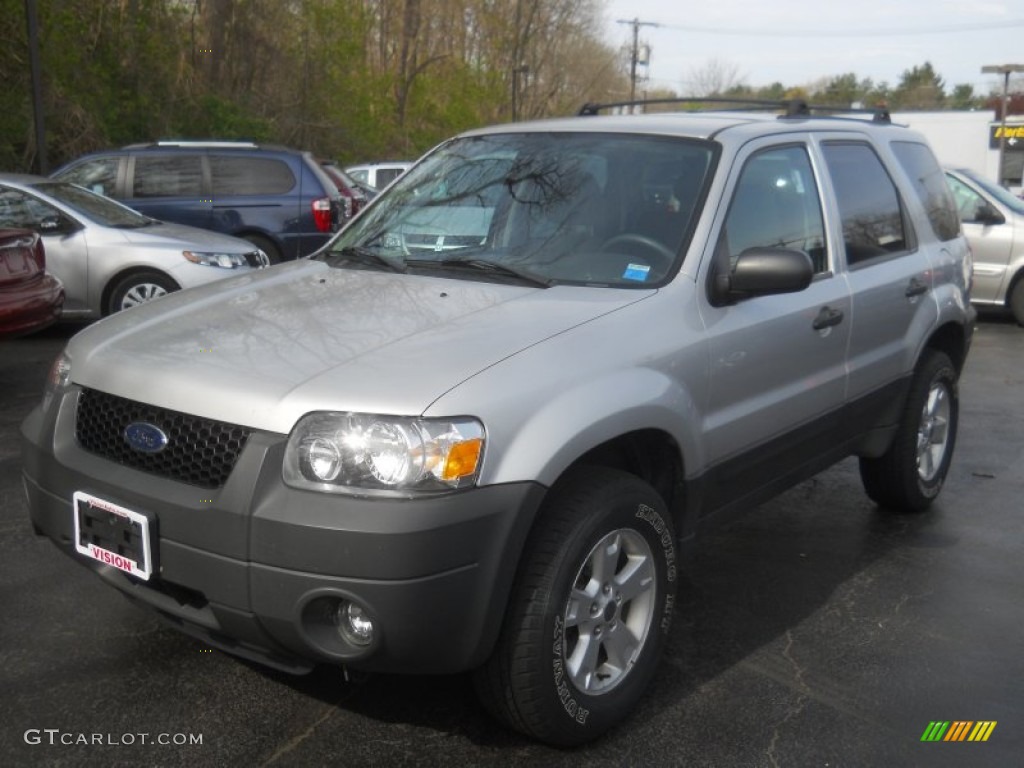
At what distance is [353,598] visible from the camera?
277cm

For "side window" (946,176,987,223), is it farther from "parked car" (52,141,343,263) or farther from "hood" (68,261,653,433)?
"hood" (68,261,653,433)

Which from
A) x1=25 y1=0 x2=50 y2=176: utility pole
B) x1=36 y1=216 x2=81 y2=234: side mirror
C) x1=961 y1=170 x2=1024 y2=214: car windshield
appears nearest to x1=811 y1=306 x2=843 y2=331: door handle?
x1=36 y1=216 x2=81 y2=234: side mirror

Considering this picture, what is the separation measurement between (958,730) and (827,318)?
1.59 metres

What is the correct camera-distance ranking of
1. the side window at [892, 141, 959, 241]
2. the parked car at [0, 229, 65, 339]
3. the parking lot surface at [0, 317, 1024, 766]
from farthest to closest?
the parked car at [0, 229, 65, 339]
the side window at [892, 141, 959, 241]
the parking lot surface at [0, 317, 1024, 766]

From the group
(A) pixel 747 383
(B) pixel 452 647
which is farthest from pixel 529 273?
(B) pixel 452 647

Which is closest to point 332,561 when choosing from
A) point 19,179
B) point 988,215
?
point 19,179

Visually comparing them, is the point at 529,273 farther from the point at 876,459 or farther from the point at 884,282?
the point at 876,459

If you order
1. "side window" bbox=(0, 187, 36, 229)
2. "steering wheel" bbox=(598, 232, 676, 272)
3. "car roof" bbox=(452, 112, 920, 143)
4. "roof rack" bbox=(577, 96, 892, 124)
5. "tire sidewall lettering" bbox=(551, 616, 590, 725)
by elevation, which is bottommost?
"tire sidewall lettering" bbox=(551, 616, 590, 725)

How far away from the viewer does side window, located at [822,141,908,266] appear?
471cm

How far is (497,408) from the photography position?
2.91m

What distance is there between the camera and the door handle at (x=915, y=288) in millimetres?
5000

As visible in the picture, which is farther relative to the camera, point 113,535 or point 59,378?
point 59,378

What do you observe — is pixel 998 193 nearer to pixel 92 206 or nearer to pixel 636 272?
pixel 92 206

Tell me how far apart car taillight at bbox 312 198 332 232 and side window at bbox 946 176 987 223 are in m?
6.91
